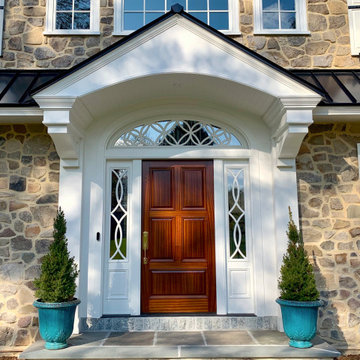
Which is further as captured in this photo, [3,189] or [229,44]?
[3,189]

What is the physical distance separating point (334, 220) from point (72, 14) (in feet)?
16.4

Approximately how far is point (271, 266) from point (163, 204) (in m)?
1.74

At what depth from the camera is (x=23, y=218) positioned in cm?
484

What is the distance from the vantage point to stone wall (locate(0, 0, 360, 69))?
5.31 metres

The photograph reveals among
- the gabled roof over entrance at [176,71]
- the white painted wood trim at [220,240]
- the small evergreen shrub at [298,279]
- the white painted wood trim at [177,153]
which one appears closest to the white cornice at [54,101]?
the gabled roof over entrance at [176,71]

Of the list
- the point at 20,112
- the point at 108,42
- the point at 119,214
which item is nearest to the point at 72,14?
the point at 108,42

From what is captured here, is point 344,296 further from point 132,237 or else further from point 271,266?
point 132,237

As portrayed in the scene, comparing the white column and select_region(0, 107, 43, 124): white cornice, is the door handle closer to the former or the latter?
the white column

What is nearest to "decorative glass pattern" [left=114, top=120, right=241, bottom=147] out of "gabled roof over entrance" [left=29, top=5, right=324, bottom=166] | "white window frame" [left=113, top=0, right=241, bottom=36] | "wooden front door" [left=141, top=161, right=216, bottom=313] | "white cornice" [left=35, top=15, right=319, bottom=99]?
"wooden front door" [left=141, top=161, right=216, bottom=313]

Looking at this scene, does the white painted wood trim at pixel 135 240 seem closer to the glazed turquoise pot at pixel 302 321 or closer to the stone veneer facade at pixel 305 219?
the stone veneer facade at pixel 305 219

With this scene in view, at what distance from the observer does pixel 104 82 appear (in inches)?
172

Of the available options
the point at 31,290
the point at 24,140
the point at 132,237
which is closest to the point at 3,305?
the point at 31,290

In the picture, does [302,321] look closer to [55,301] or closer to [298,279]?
[298,279]

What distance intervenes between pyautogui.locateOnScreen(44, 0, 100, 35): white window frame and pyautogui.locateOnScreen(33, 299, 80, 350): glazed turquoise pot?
152 inches
